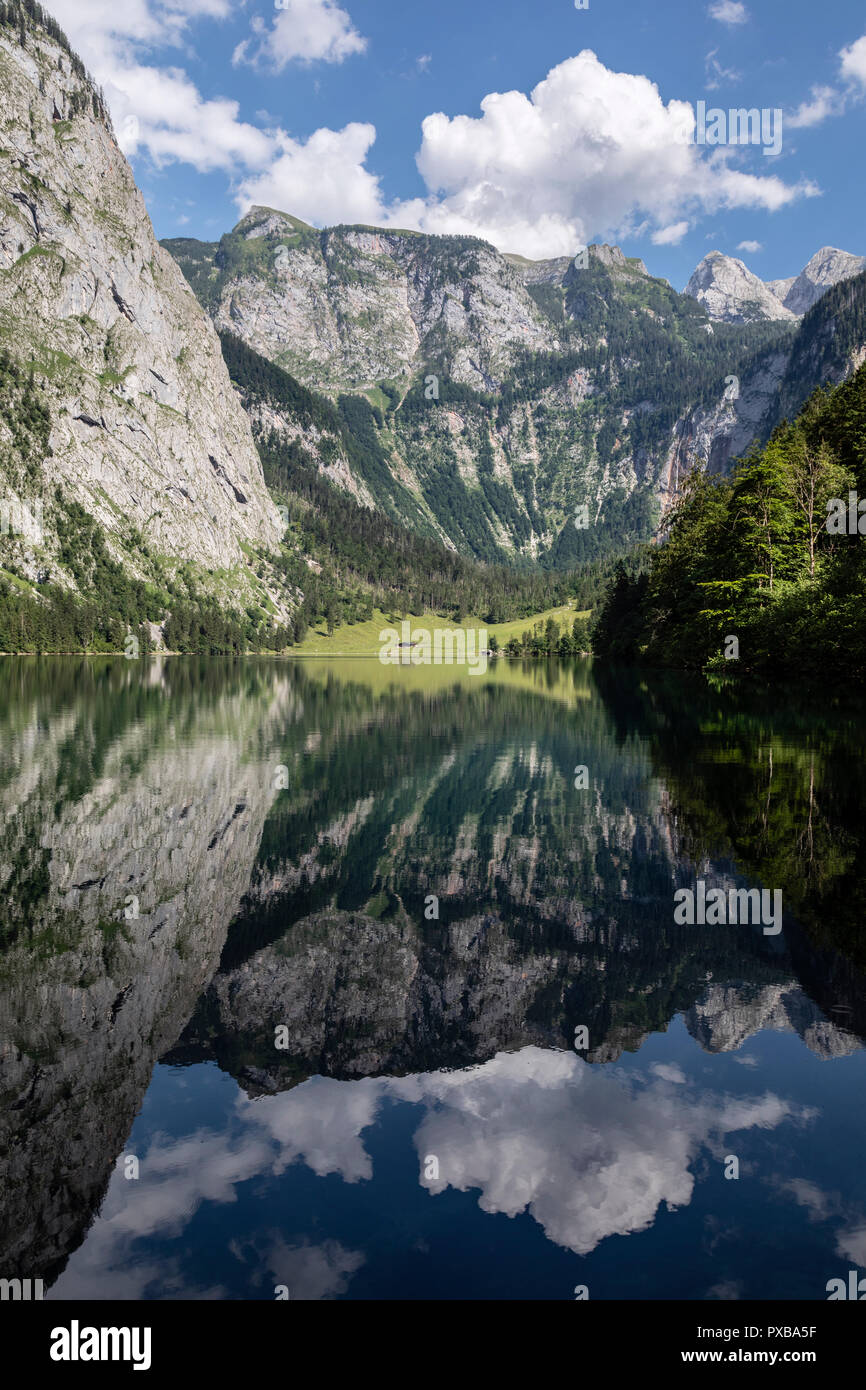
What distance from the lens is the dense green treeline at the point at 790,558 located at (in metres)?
58.9

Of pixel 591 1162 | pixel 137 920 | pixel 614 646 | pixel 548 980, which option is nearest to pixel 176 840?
pixel 137 920

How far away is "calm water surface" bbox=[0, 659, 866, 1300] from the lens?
703 centimetres

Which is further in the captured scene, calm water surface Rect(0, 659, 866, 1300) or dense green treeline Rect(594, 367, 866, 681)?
dense green treeline Rect(594, 367, 866, 681)

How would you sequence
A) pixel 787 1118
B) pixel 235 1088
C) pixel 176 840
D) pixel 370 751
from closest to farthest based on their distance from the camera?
pixel 787 1118 → pixel 235 1088 → pixel 176 840 → pixel 370 751

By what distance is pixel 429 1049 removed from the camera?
36.2ft

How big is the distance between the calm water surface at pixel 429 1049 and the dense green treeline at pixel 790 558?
3872 cm

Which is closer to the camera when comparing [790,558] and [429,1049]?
[429,1049]

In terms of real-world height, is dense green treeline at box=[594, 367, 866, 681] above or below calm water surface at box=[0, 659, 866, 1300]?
above

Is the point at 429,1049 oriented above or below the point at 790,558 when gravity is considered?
below

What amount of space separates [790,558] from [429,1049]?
69.7m

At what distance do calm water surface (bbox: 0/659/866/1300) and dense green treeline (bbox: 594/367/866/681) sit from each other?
38.7m
